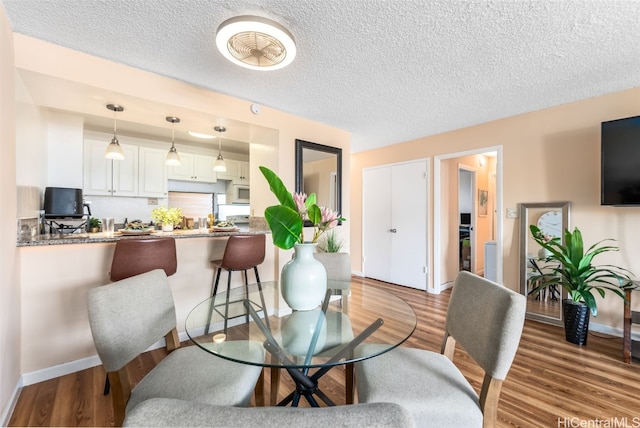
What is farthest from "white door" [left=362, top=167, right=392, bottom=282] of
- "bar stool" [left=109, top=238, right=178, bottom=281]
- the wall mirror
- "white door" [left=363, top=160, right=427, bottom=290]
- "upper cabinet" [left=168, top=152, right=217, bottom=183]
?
"bar stool" [left=109, top=238, right=178, bottom=281]

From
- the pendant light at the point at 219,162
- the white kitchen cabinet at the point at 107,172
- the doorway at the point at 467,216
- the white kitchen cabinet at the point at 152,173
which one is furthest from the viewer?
the doorway at the point at 467,216

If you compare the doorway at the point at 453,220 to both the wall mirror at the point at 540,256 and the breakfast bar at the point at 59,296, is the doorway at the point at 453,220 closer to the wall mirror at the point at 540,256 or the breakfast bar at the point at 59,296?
the wall mirror at the point at 540,256

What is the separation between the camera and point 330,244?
3488 mm

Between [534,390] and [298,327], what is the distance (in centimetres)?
170

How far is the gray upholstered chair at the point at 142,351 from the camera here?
40.8 inches

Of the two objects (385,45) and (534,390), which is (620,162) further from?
(385,45)

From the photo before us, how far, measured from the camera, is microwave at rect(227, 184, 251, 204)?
5.10 meters

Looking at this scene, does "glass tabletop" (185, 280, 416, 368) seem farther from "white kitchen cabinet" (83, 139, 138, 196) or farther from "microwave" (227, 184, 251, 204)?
"microwave" (227, 184, 251, 204)

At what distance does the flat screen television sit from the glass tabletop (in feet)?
7.77

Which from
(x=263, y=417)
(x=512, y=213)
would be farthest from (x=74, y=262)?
(x=512, y=213)

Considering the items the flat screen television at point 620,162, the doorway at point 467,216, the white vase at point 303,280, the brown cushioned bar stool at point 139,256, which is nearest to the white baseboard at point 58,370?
the brown cushioned bar stool at point 139,256

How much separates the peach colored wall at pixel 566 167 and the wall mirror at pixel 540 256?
0.09 m

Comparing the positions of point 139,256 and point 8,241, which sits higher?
point 8,241

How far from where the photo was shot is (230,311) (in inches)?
63.6
